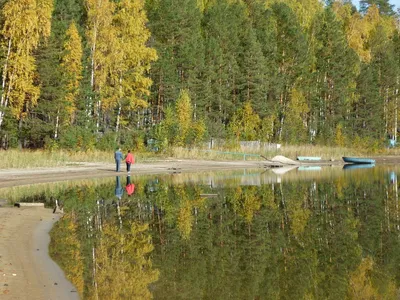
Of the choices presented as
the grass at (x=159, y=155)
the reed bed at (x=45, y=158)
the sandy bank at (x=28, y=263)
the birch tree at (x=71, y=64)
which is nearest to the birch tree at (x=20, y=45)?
the birch tree at (x=71, y=64)

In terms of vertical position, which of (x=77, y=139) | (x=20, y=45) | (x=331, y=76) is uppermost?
(x=331, y=76)

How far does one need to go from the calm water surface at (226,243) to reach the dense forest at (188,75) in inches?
618

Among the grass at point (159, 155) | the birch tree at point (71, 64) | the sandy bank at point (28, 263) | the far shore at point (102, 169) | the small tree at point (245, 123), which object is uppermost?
the birch tree at point (71, 64)

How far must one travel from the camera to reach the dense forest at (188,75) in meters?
43.5

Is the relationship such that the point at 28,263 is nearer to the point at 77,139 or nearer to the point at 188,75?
the point at 77,139

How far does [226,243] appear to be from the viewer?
16.4 meters

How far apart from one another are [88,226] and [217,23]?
51356 mm

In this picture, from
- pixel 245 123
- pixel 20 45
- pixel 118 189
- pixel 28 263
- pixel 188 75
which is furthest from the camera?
pixel 245 123

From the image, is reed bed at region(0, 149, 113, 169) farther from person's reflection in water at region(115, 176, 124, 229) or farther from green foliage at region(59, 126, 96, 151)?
person's reflection in water at region(115, 176, 124, 229)

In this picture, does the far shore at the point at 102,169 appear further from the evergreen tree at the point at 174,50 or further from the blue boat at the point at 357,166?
the evergreen tree at the point at 174,50

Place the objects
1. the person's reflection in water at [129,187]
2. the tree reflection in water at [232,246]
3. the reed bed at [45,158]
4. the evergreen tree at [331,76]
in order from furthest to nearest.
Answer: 1. the evergreen tree at [331,76]
2. the reed bed at [45,158]
3. the person's reflection in water at [129,187]
4. the tree reflection in water at [232,246]

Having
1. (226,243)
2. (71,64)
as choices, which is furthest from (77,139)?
(226,243)

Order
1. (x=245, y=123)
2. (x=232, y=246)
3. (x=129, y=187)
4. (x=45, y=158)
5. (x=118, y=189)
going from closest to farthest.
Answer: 1. (x=232, y=246)
2. (x=118, y=189)
3. (x=129, y=187)
4. (x=45, y=158)
5. (x=245, y=123)

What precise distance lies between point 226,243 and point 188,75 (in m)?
46.2
